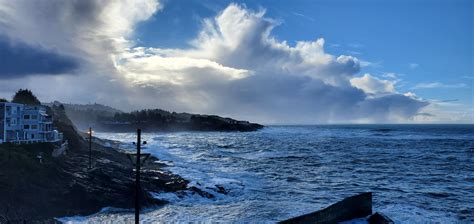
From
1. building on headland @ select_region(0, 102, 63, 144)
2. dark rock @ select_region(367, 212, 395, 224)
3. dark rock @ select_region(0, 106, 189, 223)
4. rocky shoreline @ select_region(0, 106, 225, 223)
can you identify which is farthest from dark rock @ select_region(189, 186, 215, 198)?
building on headland @ select_region(0, 102, 63, 144)

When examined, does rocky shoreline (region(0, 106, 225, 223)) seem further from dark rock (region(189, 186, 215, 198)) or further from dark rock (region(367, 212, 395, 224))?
dark rock (region(367, 212, 395, 224))

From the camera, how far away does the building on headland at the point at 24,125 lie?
45.4m

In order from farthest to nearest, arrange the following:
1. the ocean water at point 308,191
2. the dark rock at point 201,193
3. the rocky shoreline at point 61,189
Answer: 1. the dark rock at point 201,193
2. the ocean water at point 308,191
3. the rocky shoreline at point 61,189

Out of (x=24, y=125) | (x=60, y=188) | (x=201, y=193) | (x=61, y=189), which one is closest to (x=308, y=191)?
(x=201, y=193)

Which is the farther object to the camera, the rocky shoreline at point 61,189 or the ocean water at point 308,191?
the ocean water at point 308,191

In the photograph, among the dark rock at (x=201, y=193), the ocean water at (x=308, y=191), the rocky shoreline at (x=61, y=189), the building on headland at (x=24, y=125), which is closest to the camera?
the rocky shoreline at (x=61, y=189)

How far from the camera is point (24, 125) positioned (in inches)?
1945

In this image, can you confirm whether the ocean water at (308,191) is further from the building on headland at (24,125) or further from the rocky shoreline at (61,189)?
the building on headland at (24,125)

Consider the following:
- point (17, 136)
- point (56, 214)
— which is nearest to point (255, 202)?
point (56, 214)

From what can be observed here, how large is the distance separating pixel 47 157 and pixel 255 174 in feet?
80.7

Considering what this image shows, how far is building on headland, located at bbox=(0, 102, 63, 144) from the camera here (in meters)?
45.4

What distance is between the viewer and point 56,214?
2502 cm

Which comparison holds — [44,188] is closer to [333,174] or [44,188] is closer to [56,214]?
[56,214]

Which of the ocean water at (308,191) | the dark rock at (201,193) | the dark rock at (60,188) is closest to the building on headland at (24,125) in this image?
the dark rock at (60,188)
